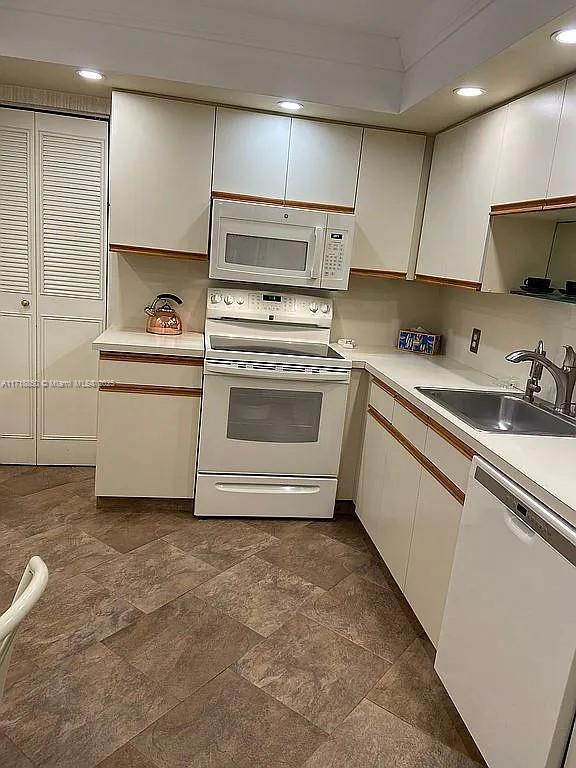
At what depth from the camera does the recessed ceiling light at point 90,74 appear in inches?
106

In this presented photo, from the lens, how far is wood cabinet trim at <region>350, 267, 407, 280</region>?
333cm

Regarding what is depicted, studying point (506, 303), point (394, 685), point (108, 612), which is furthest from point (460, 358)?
point (108, 612)

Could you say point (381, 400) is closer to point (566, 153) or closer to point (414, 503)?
point (414, 503)

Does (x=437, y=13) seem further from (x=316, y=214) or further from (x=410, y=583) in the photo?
(x=410, y=583)

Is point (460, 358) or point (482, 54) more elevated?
point (482, 54)

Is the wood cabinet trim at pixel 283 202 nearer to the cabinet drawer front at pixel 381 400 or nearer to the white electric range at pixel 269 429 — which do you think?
the white electric range at pixel 269 429

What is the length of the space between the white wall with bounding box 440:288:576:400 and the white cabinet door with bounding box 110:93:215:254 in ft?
5.02

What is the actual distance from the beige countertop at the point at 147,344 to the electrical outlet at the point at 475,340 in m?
1.48

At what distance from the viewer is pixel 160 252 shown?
3148 millimetres

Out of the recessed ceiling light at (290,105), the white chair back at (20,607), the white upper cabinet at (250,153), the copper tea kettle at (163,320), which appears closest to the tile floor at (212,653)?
the white chair back at (20,607)

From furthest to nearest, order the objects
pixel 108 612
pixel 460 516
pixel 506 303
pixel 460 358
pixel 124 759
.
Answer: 1. pixel 460 358
2. pixel 506 303
3. pixel 108 612
4. pixel 460 516
5. pixel 124 759

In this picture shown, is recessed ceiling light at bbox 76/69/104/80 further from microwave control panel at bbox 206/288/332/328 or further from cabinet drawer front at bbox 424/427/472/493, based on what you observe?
cabinet drawer front at bbox 424/427/472/493

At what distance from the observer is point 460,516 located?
6.41ft

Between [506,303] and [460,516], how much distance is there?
1347mm
